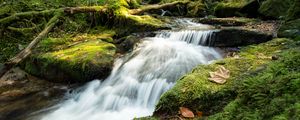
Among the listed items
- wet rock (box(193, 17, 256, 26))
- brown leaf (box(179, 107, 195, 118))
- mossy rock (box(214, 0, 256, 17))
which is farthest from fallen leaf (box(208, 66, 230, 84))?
mossy rock (box(214, 0, 256, 17))

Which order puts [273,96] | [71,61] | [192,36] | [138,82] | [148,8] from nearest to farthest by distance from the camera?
1. [273,96]
2. [138,82]
3. [71,61]
4. [192,36]
5. [148,8]

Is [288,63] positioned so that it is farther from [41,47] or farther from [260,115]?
[41,47]

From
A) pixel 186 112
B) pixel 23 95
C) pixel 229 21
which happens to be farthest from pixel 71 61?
pixel 186 112

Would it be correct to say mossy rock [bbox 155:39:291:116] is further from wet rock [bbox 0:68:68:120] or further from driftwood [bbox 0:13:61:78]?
driftwood [bbox 0:13:61:78]

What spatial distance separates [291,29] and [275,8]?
13.1 ft

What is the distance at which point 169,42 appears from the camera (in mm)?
9219

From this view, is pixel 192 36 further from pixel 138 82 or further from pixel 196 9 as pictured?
pixel 196 9

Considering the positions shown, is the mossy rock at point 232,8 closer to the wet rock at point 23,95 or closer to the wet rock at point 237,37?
the wet rock at point 237,37

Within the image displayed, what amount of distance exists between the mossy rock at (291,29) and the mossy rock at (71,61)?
4059mm

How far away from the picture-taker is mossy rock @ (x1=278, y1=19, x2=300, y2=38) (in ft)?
19.3

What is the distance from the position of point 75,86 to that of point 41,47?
248 centimetres

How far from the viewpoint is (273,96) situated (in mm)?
2398

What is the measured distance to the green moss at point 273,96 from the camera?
85.8 inches

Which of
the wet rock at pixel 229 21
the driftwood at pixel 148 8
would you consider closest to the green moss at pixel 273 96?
the wet rock at pixel 229 21
